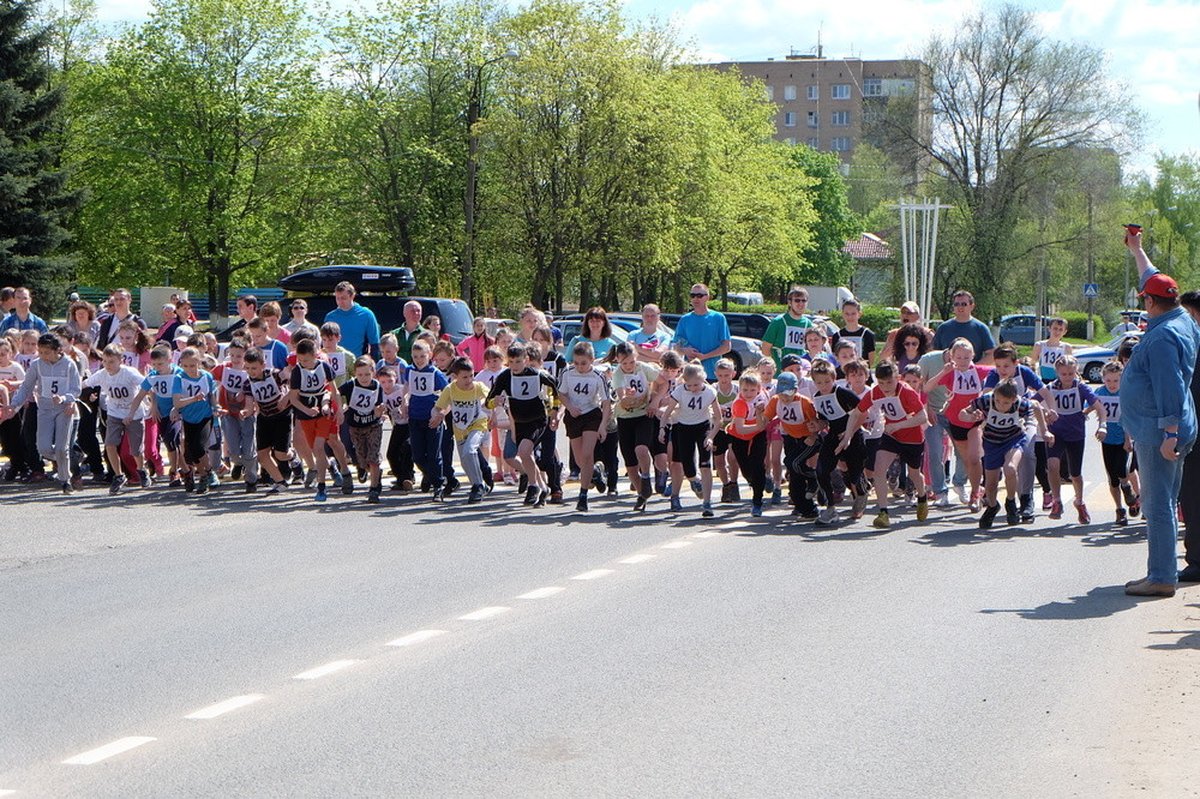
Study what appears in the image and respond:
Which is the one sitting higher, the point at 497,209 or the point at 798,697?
the point at 497,209

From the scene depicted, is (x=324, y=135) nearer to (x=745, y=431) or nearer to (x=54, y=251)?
(x=54, y=251)

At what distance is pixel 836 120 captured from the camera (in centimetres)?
15275

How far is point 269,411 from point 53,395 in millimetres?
2279

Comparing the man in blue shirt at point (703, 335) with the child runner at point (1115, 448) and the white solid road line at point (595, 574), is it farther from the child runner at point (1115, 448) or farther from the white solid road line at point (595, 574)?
the white solid road line at point (595, 574)

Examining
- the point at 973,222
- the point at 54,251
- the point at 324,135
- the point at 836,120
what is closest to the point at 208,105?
the point at 324,135

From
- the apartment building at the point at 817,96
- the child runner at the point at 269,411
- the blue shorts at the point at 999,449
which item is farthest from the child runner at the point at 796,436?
the apartment building at the point at 817,96

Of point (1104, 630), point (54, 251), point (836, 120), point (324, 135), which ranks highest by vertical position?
point (836, 120)

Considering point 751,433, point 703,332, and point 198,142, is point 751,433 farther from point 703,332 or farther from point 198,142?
point 198,142

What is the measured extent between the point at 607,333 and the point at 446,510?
3.16 m

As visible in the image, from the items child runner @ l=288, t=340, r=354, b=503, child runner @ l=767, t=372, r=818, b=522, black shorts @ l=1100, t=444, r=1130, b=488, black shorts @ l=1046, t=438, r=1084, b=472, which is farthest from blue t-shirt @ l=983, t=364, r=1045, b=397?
child runner @ l=288, t=340, r=354, b=503

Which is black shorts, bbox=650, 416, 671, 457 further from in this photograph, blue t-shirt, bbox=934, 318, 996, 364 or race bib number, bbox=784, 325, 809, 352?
blue t-shirt, bbox=934, 318, 996, 364

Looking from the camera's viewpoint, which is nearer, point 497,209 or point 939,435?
point 939,435

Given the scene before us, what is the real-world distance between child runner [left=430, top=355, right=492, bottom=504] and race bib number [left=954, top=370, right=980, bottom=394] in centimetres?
464

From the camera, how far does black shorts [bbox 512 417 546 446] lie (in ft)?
52.6
